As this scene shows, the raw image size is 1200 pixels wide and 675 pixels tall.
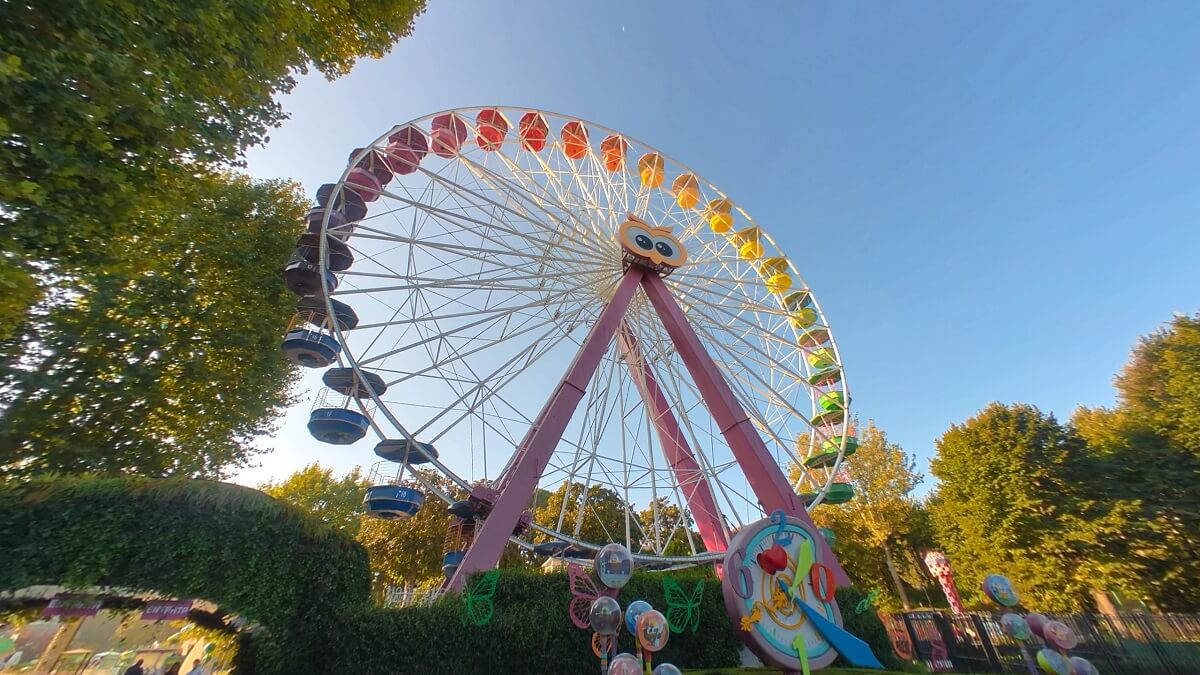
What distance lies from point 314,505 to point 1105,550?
1347 inches

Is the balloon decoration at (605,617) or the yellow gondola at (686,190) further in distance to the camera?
the yellow gondola at (686,190)

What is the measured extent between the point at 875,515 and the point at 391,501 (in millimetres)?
21887

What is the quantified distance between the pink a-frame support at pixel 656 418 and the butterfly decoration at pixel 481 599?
31 cm

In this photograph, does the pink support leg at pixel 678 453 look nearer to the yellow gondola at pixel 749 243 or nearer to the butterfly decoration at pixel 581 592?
the butterfly decoration at pixel 581 592

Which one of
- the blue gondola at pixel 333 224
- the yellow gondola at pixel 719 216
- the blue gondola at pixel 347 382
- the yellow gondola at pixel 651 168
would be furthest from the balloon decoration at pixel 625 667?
the yellow gondola at pixel 719 216

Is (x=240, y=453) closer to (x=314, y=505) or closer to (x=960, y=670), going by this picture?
(x=314, y=505)

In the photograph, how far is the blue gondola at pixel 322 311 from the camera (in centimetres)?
1159

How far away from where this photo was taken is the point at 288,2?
6812 mm

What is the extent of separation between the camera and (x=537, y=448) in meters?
11.0

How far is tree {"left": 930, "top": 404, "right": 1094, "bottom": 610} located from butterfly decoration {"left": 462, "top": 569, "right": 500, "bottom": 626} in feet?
58.3

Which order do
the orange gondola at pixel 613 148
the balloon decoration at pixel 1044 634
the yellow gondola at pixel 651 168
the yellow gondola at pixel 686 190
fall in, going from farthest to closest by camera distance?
the yellow gondola at pixel 686 190, the yellow gondola at pixel 651 168, the orange gondola at pixel 613 148, the balloon decoration at pixel 1044 634

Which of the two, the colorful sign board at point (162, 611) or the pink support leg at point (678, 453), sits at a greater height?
the pink support leg at point (678, 453)

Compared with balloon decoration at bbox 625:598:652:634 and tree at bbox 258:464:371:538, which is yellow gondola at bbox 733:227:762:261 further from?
tree at bbox 258:464:371:538

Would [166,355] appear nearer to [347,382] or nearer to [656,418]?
[347,382]
